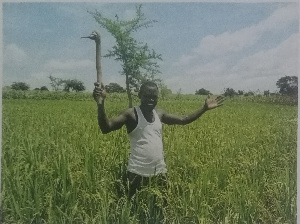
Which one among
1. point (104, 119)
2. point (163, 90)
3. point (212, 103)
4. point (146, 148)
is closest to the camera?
point (104, 119)

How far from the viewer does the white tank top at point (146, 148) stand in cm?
204

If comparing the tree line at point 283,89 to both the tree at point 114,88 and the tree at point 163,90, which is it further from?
the tree at point 114,88

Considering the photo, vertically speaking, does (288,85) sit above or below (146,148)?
above

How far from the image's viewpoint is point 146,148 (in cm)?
205

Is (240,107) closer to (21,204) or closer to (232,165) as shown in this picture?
(232,165)

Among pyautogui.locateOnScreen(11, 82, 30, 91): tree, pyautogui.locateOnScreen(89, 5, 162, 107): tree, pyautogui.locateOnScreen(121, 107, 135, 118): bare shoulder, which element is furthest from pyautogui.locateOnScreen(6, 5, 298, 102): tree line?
pyautogui.locateOnScreen(121, 107, 135, 118): bare shoulder

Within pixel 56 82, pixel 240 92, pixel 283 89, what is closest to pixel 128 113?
pixel 56 82

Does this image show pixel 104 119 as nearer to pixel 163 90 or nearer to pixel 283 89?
pixel 163 90

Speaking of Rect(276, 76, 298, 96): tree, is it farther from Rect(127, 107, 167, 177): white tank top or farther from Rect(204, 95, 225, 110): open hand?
Rect(127, 107, 167, 177): white tank top

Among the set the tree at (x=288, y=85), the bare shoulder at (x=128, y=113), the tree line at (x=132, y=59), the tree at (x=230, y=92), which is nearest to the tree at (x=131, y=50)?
the tree line at (x=132, y=59)

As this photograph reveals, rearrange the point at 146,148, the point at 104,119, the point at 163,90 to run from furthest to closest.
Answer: the point at 163,90 → the point at 146,148 → the point at 104,119

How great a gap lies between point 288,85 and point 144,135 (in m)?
0.92

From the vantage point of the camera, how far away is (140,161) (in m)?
2.05

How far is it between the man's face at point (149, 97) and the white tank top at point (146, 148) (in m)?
0.04
